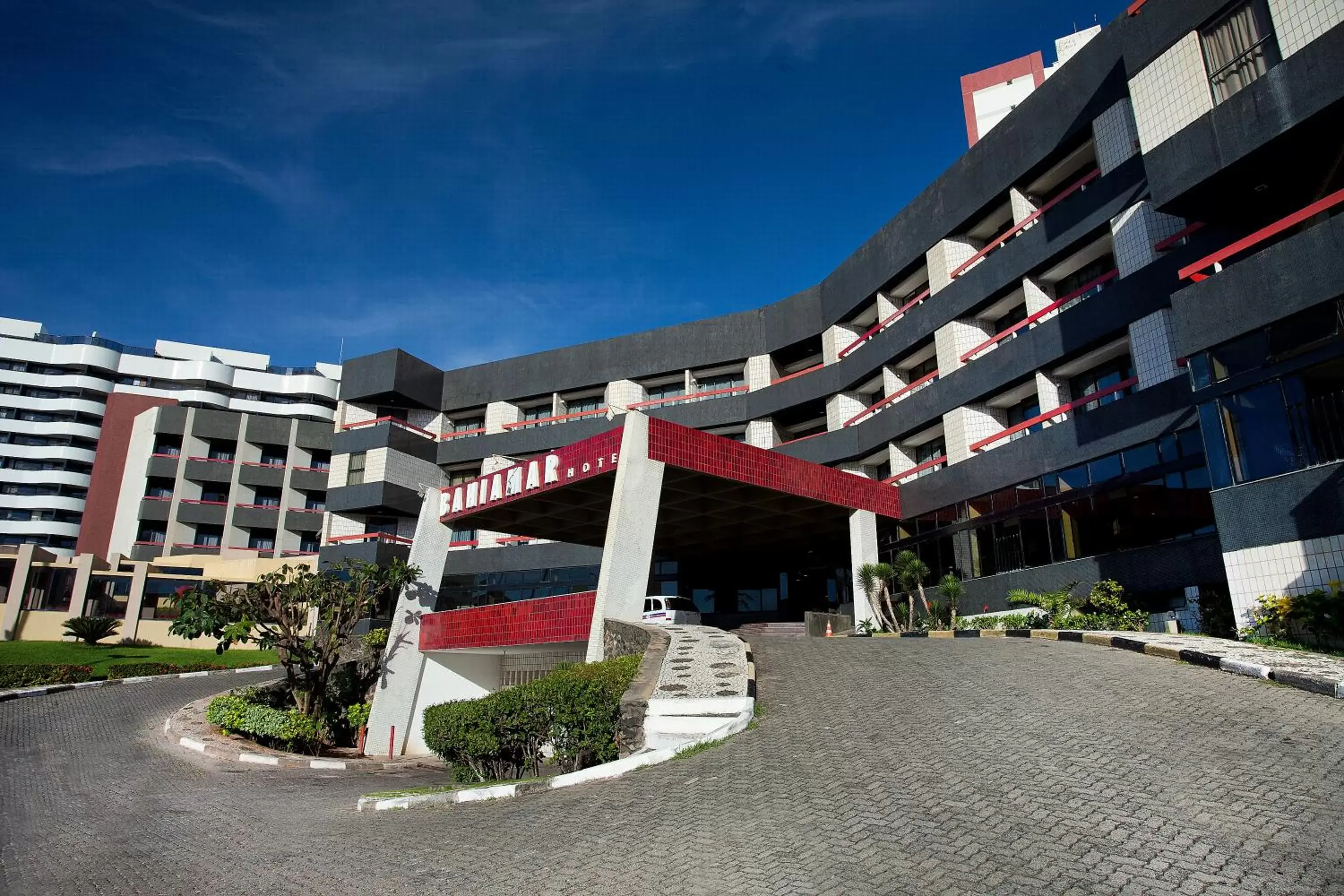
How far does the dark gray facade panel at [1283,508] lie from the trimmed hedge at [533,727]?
11.7 meters

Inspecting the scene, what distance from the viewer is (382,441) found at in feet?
149

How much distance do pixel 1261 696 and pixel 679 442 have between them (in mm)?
13052

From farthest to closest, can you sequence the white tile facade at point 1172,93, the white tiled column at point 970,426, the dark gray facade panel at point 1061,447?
the white tiled column at point 970,426
the dark gray facade panel at point 1061,447
the white tile facade at point 1172,93

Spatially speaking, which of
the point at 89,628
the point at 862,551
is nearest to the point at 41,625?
the point at 89,628

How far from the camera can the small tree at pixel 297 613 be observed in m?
22.2

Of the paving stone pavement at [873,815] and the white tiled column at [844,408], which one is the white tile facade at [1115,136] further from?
the paving stone pavement at [873,815]

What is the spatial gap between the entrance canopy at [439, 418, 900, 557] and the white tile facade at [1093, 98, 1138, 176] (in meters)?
11.8

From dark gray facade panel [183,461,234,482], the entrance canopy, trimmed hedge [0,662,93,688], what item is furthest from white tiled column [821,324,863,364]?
dark gray facade panel [183,461,234,482]

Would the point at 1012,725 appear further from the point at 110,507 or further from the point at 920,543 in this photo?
the point at 110,507

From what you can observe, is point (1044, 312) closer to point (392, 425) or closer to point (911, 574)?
point (911, 574)

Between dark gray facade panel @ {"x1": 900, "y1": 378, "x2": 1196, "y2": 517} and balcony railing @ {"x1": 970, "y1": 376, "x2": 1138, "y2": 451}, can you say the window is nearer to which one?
dark gray facade panel @ {"x1": 900, "y1": 378, "x2": 1196, "y2": 517}

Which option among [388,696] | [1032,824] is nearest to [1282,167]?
[1032,824]

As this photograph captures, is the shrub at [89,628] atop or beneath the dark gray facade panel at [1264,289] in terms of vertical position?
beneath

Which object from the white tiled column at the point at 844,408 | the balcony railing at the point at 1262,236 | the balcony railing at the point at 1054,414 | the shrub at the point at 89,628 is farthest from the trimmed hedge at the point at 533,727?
the shrub at the point at 89,628
